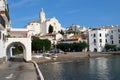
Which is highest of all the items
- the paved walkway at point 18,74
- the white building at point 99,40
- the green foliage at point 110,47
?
the white building at point 99,40

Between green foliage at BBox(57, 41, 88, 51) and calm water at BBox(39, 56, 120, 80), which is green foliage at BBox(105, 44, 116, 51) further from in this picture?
calm water at BBox(39, 56, 120, 80)

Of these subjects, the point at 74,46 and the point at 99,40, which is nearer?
the point at 74,46

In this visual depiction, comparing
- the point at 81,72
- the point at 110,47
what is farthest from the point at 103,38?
the point at 81,72

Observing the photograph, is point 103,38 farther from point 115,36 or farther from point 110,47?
point 110,47

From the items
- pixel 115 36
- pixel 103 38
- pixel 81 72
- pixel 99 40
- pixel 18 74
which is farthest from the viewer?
pixel 115 36

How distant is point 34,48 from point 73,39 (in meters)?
31.9

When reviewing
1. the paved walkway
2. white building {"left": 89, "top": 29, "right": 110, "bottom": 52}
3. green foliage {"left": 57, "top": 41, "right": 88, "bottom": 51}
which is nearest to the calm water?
the paved walkway

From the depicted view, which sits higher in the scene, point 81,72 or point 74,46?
point 74,46

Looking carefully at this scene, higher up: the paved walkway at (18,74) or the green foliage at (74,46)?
the green foliage at (74,46)

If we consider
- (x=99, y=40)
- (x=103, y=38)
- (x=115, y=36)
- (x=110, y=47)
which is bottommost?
(x=110, y=47)

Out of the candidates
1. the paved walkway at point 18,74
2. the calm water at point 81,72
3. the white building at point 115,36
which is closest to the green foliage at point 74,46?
Answer: the white building at point 115,36

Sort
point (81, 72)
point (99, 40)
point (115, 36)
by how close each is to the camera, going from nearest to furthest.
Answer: point (81, 72)
point (99, 40)
point (115, 36)

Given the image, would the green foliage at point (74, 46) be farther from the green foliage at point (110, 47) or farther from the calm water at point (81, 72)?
the calm water at point (81, 72)

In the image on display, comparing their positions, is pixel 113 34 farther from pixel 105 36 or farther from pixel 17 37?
pixel 17 37
